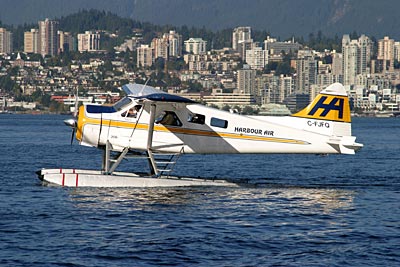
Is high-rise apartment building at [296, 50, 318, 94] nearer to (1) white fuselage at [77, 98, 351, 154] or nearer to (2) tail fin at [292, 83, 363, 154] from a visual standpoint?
(2) tail fin at [292, 83, 363, 154]

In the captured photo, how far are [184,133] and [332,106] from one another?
9.33 ft

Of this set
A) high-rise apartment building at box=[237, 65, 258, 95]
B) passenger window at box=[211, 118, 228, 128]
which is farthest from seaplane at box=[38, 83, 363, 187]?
high-rise apartment building at box=[237, 65, 258, 95]

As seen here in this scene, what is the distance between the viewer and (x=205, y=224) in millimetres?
15305

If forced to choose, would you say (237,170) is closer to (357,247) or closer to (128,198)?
(128,198)

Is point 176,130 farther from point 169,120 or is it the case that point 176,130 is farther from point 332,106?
point 332,106

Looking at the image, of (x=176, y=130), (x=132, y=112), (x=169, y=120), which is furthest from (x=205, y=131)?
(x=132, y=112)

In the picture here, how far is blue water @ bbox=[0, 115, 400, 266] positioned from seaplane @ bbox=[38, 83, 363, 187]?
0.48 m

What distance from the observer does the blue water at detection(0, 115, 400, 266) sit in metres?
13.2

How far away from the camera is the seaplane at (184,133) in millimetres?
19078

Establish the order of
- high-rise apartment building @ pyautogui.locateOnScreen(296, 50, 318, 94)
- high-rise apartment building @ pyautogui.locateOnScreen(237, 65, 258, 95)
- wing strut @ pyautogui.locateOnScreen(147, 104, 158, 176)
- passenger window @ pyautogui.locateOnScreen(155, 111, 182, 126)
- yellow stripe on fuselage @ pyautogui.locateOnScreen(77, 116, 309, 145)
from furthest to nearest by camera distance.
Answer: high-rise apartment building @ pyautogui.locateOnScreen(296, 50, 318, 94) → high-rise apartment building @ pyautogui.locateOnScreen(237, 65, 258, 95) → passenger window @ pyautogui.locateOnScreen(155, 111, 182, 126) → yellow stripe on fuselage @ pyautogui.locateOnScreen(77, 116, 309, 145) → wing strut @ pyautogui.locateOnScreen(147, 104, 158, 176)

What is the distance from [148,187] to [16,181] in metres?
3.54

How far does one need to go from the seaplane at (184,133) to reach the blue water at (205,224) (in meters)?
0.48

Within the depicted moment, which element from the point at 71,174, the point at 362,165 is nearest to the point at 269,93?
the point at 362,165

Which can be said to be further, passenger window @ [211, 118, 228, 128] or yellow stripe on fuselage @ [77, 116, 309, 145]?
passenger window @ [211, 118, 228, 128]
